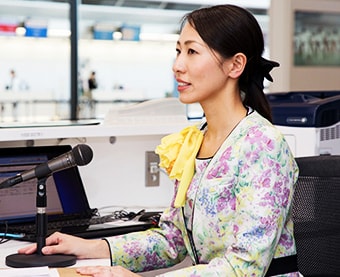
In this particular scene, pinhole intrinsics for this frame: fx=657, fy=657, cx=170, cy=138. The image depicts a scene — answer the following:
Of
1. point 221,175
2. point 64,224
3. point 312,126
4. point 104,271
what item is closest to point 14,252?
point 64,224

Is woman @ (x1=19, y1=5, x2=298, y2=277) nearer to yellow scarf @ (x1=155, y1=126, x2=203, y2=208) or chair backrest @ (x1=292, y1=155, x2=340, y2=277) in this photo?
yellow scarf @ (x1=155, y1=126, x2=203, y2=208)

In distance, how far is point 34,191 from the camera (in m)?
2.12

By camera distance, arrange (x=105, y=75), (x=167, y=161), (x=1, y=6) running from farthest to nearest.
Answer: (x=105, y=75), (x=1, y=6), (x=167, y=161)

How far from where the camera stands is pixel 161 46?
483cm

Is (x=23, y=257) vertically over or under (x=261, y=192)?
under

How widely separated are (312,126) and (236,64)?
1.07m

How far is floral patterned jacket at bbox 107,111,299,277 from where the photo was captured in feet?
4.71

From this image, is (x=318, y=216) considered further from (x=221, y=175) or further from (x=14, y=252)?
(x=14, y=252)

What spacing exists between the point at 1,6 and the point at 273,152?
325 centimetres

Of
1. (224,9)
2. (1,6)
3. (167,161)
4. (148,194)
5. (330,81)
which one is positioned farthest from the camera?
(330,81)

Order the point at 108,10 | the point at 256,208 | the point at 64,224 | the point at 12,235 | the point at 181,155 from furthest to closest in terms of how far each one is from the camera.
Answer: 1. the point at 108,10
2. the point at 64,224
3. the point at 12,235
4. the point at 181,155
5. the point at 256,208

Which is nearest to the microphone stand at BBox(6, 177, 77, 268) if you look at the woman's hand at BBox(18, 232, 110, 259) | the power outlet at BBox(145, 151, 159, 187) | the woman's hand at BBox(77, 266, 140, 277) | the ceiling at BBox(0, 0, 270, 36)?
the woman's hand at BBox(18, 232, 110, 259)

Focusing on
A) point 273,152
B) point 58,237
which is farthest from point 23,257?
point 273,152

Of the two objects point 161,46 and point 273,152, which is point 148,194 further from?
point 161,46
